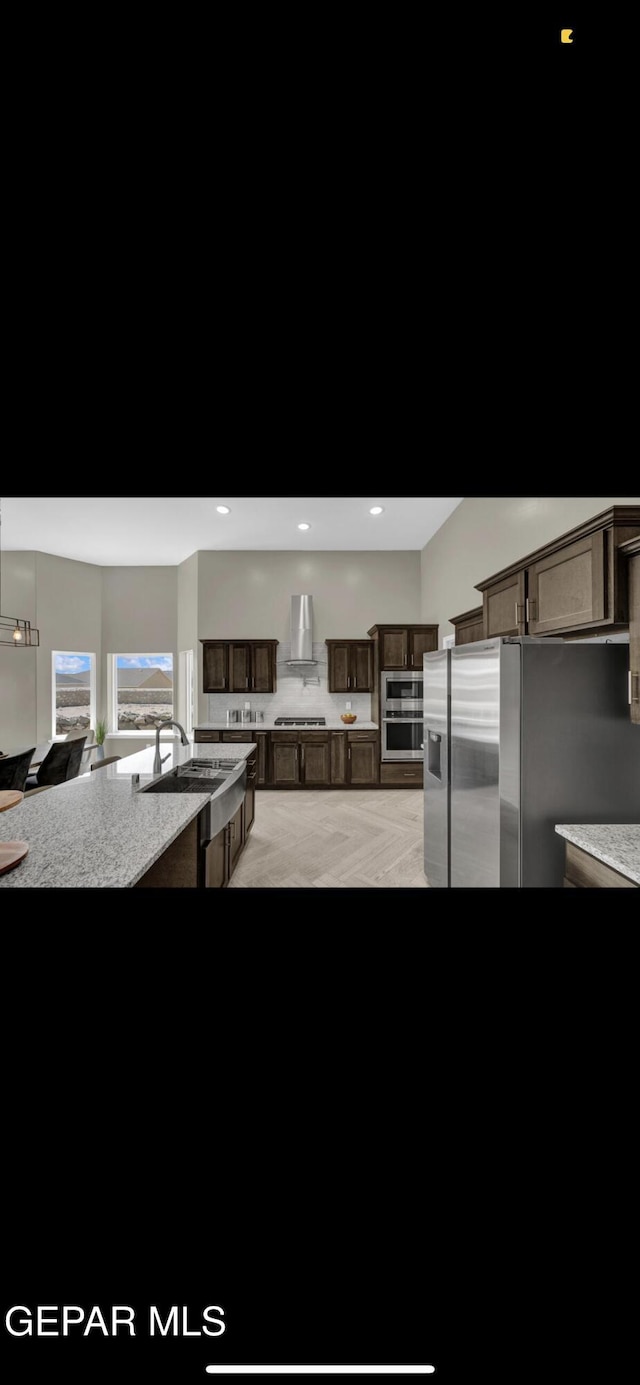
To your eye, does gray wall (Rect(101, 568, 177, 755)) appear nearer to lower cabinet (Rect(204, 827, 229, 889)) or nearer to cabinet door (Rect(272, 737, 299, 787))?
cabinet door (Rect(272, 737, 299, 787))

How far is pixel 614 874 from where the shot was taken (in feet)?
5.18

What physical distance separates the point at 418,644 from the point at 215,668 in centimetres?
245

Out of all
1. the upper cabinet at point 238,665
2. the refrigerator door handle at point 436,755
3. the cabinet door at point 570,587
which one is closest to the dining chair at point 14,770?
the refrigerator door handle at point 436,755

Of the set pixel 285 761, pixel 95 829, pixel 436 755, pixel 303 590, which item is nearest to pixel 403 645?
pixel 303 590

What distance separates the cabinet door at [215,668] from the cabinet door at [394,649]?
190 centimetres

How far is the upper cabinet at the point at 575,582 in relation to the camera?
5.58 ft

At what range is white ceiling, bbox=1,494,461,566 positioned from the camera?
512cm

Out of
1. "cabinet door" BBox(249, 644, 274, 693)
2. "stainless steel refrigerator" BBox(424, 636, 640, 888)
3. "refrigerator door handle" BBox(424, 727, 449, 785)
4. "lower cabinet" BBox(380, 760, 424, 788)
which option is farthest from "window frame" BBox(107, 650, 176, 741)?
"stainless steel refrigerator" BBox(424, 636, 640, 888)

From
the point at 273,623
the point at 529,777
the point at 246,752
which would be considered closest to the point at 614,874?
the point at 529,777

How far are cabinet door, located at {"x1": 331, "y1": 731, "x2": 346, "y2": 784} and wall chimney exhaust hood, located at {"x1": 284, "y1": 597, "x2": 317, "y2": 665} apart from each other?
1.05 m

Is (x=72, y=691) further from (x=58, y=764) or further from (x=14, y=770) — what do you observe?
(x=14, y=770)

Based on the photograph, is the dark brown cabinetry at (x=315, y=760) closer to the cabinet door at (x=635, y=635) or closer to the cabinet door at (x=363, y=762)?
the cabinet door at (x=363, y=762)
